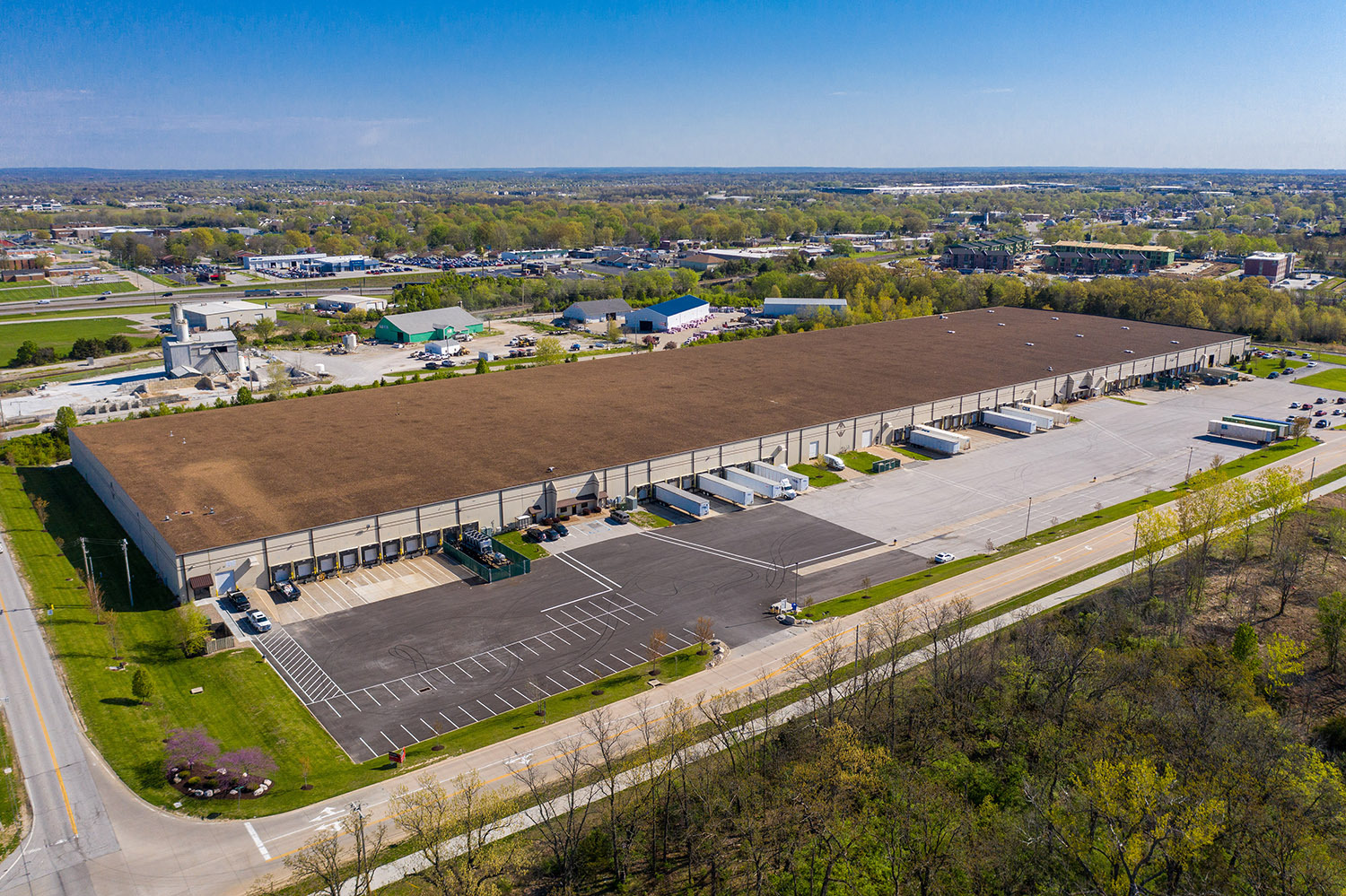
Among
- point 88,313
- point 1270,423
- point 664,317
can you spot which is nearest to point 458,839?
point 1270,423

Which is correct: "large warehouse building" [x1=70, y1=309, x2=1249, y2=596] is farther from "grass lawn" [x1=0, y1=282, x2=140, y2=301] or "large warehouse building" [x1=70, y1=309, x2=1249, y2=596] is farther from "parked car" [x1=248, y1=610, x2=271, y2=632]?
"grass lawn" [x1=0, y1=282, x2=140, y2=301]

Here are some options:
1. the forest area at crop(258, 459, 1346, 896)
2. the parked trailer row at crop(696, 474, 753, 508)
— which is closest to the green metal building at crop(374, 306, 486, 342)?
the parked trailer row at crop(696, 474, 753, 508)

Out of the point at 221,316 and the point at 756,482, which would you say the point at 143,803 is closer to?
the point at 756,482

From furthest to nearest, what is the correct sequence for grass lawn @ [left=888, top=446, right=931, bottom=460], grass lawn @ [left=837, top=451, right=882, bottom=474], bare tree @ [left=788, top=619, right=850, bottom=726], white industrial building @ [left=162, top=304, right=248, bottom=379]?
white industrial building @ [left=162, top=304, right=248, bottom=379] < grass lawn @ [left=888, top=446, right=931, bottom=460] < grass lawn @ [left=837, top=451, right=882, bottom=474] < bare tree @ [left=788, top=619, right=850, bottom=726]

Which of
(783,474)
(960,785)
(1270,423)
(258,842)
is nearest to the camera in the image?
(258,842)

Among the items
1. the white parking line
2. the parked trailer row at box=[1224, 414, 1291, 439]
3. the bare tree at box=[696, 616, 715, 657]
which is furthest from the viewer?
the parked trailer row at box=[1224, 414, 1291, 439]

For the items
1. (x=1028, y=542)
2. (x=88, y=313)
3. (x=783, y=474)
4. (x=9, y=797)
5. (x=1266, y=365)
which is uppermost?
(x=88, y=313)
